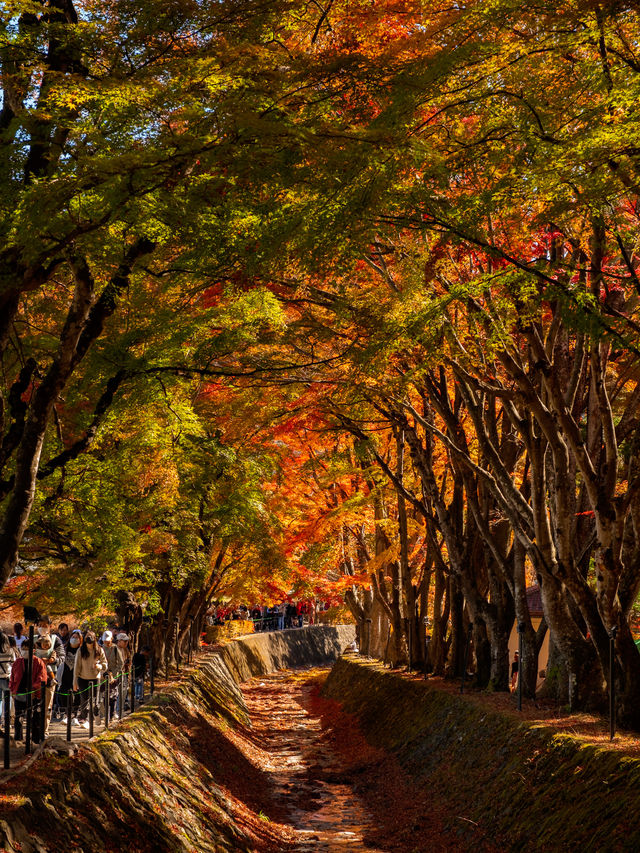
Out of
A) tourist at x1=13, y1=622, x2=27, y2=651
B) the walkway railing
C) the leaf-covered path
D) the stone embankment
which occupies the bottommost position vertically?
the leaf-covered path

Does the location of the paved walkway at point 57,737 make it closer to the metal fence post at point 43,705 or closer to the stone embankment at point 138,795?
the metal fence post at point 43,705

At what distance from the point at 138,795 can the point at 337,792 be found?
8182mm

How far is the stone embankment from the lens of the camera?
878cm

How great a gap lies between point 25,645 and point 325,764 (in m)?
10.6

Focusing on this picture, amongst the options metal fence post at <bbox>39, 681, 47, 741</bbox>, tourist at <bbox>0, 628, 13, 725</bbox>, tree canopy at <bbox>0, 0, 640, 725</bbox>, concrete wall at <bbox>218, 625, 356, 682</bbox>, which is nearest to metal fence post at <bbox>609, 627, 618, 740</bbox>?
tree canopy at <bbox>0, 0, 640, 725</bbox>

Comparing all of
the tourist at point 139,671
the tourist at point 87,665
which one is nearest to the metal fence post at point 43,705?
the tourist at point 87,665

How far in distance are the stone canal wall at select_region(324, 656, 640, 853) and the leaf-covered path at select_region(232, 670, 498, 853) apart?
1.30ft

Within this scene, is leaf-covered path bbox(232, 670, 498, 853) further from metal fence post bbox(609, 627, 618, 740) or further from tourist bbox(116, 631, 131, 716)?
tourist bbox(116, 631, 131, 716)

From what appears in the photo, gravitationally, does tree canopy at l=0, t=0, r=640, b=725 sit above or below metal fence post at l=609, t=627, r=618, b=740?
above

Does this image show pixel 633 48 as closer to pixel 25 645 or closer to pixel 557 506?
pixel 557 506

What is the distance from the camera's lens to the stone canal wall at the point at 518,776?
9.54m

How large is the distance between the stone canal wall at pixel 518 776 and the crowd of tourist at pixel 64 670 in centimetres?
590

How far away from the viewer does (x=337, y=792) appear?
18875mm

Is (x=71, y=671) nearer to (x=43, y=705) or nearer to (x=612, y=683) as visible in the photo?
(x=43, y=705)
